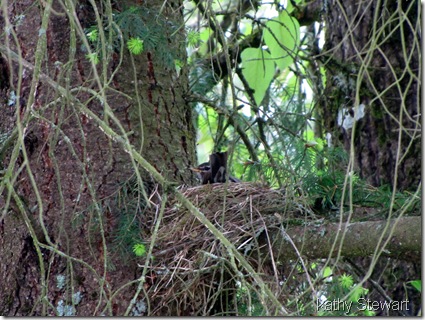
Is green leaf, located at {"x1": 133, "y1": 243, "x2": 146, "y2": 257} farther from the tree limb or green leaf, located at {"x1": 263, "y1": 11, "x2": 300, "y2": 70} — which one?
green leaf, located at {"x1": 263, "y1": 11, "x2": 300, "y2": 70}

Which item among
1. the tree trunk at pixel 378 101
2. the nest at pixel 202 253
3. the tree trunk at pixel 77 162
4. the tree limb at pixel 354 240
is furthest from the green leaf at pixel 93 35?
the tree trunk at pixel 378 101

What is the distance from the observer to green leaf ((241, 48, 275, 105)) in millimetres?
3370

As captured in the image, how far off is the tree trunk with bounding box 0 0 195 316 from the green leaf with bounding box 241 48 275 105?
0.35 metres

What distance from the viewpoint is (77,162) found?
2812 millimetres

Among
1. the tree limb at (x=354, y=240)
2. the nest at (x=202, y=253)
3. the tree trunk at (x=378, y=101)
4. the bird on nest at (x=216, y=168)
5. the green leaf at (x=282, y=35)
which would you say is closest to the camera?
the tree limb at (x=354, y=240)

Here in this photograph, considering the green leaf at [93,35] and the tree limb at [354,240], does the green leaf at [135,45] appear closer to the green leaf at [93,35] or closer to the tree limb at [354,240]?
the green leaf at [93,35]

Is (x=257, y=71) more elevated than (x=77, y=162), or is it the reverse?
(x=257, y=71)

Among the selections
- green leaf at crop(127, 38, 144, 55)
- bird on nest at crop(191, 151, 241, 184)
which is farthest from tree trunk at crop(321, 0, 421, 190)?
green leaf at crop(127, 38, 144, 55)

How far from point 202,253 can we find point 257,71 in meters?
1.11

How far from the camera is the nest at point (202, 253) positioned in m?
2.61

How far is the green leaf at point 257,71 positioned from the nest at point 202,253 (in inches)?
28.0

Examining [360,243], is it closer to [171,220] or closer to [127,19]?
[171,220]

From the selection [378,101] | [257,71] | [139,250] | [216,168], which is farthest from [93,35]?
[378,101]

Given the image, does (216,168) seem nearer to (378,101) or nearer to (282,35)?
(282,35)
